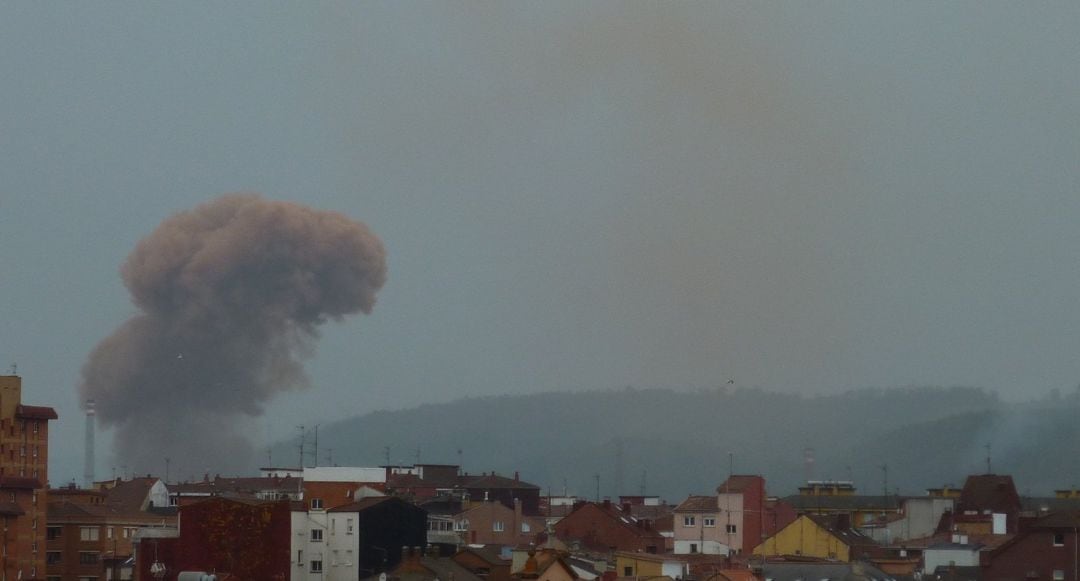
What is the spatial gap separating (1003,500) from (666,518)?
1646cm

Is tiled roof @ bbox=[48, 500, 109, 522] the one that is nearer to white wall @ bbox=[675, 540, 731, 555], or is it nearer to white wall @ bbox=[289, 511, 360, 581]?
white wall @ bbox=[289, 511, 360, 581]

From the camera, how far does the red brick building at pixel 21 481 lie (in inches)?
3492

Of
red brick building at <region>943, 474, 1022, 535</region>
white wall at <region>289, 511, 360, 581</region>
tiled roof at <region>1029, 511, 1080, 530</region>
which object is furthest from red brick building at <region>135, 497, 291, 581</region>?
red brick building at <region>943, 474, 1022, 535</region>

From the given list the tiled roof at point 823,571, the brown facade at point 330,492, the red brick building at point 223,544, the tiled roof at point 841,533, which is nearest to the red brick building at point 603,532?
the tiled roof at point 841,533

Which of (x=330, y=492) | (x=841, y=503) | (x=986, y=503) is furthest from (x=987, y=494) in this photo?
(x=330, y=492)

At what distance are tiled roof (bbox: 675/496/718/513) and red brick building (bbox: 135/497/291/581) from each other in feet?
95.0

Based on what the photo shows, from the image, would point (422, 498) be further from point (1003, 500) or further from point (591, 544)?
point (1003, 500)

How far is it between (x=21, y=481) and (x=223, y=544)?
62.4 feet

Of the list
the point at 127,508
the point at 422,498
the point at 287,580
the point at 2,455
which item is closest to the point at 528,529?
the point at 422,498

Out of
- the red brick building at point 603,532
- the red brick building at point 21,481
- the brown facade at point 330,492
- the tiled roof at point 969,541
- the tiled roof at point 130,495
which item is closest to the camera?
the red brick building at point 21,481

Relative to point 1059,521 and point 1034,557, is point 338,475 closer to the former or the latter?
point 1034,557

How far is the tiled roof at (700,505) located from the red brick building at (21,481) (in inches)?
1071

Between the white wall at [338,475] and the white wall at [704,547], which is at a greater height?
Result: the white wall at [338,475]

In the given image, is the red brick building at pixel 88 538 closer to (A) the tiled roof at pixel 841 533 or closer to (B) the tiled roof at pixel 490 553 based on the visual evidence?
(B) the tiled roof at pixel 490 553
